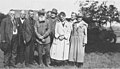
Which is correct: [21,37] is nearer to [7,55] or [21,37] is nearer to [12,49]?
[12,49]

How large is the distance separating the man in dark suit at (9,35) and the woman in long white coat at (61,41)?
1270 mm

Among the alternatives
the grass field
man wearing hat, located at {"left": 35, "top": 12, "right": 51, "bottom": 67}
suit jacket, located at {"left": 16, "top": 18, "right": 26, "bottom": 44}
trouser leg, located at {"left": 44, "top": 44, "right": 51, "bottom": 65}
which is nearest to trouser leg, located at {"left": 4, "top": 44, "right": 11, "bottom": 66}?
the grass field

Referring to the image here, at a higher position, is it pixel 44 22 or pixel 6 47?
pixel 44 22

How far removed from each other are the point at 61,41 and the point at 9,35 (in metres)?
1.71

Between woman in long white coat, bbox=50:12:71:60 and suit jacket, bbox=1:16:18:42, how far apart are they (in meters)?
1.47

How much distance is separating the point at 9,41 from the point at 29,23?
2.80ft

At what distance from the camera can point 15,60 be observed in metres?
7.85

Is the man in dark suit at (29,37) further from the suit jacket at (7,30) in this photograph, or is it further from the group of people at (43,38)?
the suit jacket at (7,30)

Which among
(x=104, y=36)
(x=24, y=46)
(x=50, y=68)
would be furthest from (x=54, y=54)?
(x=104, y=36)

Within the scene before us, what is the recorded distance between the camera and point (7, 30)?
290 inches

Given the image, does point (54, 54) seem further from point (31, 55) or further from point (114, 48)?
point (114, 48)

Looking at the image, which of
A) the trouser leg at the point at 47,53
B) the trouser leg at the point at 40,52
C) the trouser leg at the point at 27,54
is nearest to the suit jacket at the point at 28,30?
the trouser leg at the point at 27,54

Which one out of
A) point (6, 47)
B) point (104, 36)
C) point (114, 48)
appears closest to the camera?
point (6, 47)

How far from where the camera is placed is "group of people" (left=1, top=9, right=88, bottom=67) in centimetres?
748
